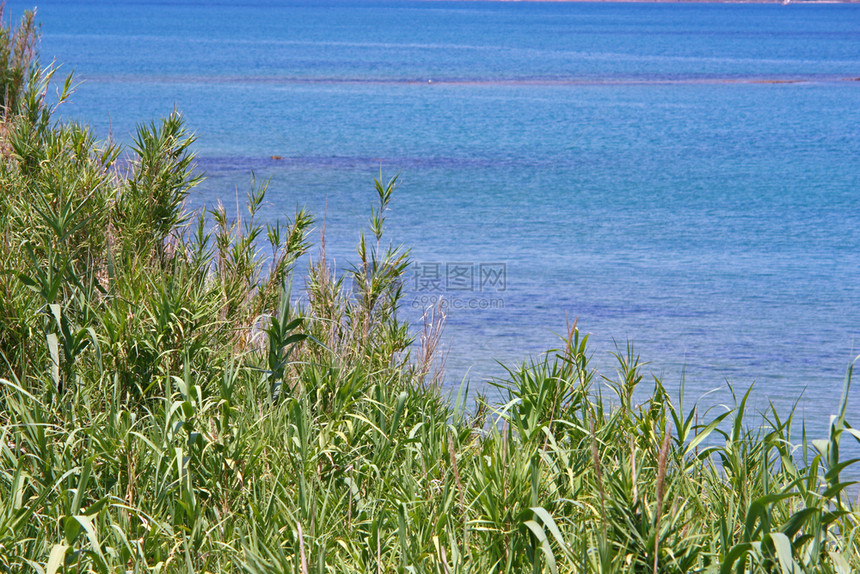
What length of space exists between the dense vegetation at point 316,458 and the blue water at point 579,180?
2692 mm

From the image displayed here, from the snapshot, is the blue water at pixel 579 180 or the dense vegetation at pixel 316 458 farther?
the blue water at pixel 579 180

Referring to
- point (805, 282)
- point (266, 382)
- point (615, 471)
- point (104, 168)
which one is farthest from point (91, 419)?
point (805, 282)

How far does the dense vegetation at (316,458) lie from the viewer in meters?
3.15

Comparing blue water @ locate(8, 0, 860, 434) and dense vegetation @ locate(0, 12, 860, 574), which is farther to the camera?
blue water @ locate(8, 0, 860, 434)

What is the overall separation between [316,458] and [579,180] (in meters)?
15.3

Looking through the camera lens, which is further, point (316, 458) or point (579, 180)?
point (579, 180)

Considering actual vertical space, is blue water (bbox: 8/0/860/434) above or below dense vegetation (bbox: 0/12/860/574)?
above

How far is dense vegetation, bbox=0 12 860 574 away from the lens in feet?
10.3

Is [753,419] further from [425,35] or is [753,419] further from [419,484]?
[425,35]

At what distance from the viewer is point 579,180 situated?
18.3 m

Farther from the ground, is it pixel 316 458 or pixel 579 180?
pixel 579 180

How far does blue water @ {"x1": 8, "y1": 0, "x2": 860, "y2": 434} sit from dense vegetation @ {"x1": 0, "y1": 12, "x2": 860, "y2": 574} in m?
2.69

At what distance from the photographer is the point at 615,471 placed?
362 cm

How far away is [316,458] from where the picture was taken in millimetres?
3766
